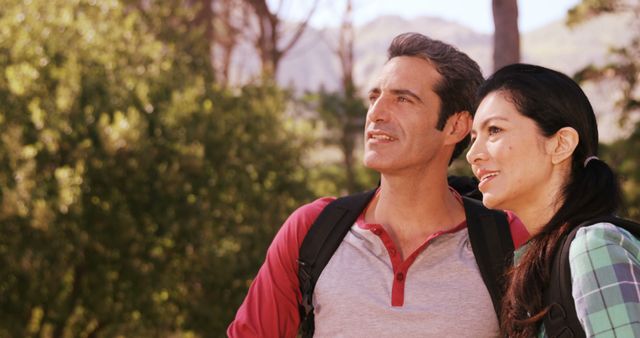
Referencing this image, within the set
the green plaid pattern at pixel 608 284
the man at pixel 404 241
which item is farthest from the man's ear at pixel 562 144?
the man at pixel 404 241

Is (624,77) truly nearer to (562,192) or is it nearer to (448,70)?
(448,70)

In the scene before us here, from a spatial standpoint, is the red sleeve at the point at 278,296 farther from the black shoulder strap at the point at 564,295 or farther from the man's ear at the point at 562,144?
the black shoulder strap at the point at 564,295

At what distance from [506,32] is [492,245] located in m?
4.64

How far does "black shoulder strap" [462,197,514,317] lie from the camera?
3.34 meters

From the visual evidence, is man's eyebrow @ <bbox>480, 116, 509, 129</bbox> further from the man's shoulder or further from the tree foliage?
the tree foliage

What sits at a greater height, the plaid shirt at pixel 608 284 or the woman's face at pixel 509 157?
the woman's face at pixel 509 157

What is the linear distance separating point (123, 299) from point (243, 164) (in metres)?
2.23

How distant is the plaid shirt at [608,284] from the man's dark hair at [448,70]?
1.45m

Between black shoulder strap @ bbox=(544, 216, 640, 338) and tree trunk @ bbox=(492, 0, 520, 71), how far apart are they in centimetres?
540

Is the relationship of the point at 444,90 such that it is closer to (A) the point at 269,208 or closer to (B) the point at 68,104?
(B) the point at 68,104

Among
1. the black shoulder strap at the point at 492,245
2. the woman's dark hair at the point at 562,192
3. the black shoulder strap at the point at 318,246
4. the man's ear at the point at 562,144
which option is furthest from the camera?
the black shoulder strap at the point at 318,246

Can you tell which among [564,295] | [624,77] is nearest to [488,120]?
[564,295]

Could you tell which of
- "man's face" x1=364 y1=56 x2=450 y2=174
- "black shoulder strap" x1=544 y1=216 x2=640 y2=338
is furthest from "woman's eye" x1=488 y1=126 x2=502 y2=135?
"man's face" x1=364 y1=56 x2=450 y2=174

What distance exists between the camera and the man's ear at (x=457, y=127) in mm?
3801
